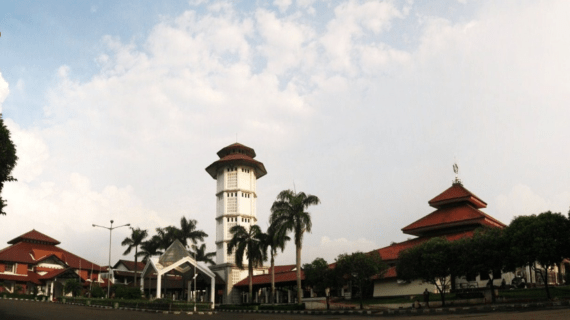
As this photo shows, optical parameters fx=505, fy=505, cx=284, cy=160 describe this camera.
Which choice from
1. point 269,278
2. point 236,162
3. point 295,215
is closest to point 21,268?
point 236,162

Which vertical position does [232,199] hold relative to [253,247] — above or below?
above

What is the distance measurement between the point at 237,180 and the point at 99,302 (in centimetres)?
3151

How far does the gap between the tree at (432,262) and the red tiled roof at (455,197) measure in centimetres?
1617

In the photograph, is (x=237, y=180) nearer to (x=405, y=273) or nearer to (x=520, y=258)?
(x=405, y=273)

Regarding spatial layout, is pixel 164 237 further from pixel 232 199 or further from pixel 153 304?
pixel 153 304

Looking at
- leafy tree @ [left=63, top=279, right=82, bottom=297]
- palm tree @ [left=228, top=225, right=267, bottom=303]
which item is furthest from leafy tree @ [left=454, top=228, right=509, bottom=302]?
leafy tree @ [left=63, top=279, right=82, bottom=297]

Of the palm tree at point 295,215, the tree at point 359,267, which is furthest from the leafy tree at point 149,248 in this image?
the tree at point 359,267

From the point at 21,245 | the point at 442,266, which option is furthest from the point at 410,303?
the point at 21,245

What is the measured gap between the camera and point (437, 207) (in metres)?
60.2

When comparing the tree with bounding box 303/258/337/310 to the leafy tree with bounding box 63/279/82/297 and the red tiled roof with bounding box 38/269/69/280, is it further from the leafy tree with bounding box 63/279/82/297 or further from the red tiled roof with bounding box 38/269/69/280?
the red tiled roof with bounding box 38/269/69/280

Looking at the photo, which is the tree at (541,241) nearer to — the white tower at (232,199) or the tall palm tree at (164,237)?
the white tower at (232,199)

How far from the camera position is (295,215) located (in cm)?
5112

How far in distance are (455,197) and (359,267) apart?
57.2 feet

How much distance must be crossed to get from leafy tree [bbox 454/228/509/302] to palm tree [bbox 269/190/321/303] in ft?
51.2
